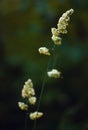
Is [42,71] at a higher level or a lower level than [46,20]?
lower

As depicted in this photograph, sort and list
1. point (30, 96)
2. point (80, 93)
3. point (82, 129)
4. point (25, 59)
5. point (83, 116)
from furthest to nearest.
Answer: point (25, 59)
point (80, 93)
point (83, 116)
point (82, 129)
point (30, 96)

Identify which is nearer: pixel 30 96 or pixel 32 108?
pixel 30 96

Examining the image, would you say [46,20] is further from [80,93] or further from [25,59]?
[80,93]

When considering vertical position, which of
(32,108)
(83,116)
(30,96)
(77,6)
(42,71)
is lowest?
→ (30,96)

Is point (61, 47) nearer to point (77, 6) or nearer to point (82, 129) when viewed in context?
point (77, 6)

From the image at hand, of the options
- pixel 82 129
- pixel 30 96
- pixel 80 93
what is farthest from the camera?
pixel 80 93

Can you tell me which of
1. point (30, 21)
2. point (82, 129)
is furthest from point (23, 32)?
point (82, 129)
